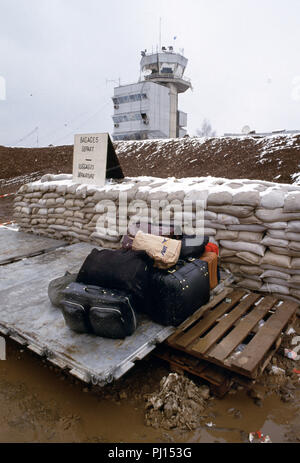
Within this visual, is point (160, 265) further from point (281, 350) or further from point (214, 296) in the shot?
point (281, 350)

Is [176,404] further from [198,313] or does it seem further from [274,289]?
[274,289]

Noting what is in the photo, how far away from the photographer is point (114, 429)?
2.09 meters

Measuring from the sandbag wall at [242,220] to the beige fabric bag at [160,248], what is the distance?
1.03 metres

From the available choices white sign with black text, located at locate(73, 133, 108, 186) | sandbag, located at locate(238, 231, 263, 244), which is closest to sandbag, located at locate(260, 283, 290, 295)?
sandbag, located at locate(238, 231, 263, 244)

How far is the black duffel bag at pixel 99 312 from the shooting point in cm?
240

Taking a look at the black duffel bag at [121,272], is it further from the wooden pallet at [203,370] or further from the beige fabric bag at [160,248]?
the wooden pallet at [203,370]

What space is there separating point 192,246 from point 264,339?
1123 mm

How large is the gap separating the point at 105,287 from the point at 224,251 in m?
1.70

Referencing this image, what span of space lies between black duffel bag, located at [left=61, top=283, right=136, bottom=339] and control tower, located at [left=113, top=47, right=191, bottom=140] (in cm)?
3022

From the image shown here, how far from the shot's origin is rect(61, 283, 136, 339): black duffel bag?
7.86ft

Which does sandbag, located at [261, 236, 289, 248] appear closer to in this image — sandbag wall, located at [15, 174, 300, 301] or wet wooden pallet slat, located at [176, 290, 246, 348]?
sandbag wall, located at [15, 174, 300, 301]

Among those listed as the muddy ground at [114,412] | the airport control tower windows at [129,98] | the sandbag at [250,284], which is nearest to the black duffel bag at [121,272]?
the muddy ground at [114,412]
